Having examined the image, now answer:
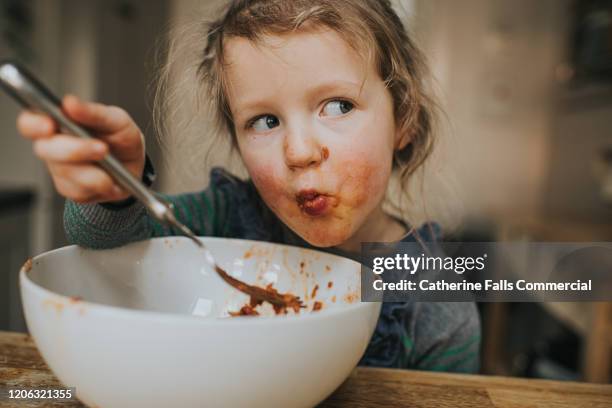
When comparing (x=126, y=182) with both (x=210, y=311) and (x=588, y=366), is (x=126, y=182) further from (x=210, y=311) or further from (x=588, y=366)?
(x=588, y=366)

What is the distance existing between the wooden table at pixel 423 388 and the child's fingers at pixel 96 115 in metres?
0.24

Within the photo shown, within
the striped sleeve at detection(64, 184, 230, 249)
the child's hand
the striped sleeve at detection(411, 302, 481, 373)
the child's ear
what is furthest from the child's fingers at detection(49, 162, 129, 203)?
the striped sleeve at detection(411, 302, 481, 373)

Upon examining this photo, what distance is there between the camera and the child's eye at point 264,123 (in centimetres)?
57

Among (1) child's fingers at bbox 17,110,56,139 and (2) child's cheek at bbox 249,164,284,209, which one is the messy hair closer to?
(2) child's cheek at bbox 249,164,284,209

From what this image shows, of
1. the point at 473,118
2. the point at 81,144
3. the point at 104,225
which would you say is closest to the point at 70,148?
the point at 81,144

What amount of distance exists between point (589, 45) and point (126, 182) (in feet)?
8.10

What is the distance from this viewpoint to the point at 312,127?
1.79 feet

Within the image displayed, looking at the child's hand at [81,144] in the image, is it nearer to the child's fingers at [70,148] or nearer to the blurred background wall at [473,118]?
the child's fingers at [70,148]

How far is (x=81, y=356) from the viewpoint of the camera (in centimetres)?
34

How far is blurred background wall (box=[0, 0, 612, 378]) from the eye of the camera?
0.81 m

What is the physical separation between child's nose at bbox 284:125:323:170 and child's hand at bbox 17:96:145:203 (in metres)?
0.16

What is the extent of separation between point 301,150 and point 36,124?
25cm

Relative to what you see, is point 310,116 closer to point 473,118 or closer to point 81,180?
point 81,180

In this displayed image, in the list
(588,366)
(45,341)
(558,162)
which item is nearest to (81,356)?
(45,341)
